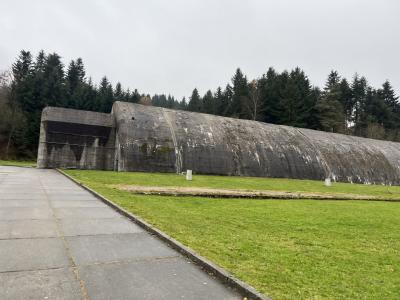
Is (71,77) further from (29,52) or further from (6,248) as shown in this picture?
(6,248)

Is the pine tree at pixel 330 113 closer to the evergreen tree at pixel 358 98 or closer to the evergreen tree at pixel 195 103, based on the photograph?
the evergreen tree at pixel 358 98

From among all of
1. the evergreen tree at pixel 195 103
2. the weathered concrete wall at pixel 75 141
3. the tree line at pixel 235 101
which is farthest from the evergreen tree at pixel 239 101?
the weathered concrete wall at pixel 75 141

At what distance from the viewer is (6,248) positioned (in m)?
5.78

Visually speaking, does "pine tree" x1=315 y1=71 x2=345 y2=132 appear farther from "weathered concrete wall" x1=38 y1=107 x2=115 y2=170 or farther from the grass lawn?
the grass lawn

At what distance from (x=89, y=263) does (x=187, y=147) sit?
24.6m

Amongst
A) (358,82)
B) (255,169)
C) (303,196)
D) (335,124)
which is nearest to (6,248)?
(303,196)

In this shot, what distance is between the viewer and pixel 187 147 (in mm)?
29688

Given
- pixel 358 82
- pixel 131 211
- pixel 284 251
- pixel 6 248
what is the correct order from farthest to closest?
pixel 358 82 < pixel 131 211 < pixel 284 251 < pixel 6 248

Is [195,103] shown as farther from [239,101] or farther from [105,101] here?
[105,101]

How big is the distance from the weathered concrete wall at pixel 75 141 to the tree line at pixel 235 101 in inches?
1158

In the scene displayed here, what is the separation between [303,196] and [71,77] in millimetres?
69182

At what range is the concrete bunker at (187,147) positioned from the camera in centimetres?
2756

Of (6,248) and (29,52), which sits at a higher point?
(29,52)

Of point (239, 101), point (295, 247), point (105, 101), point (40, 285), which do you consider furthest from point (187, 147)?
point (239, 101)
